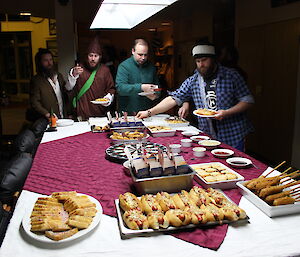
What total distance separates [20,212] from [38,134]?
162 cm

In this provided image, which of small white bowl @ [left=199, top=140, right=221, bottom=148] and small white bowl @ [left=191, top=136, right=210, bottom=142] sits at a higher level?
small white bowl @ [left=199, top=140, right=221, bottom=148]

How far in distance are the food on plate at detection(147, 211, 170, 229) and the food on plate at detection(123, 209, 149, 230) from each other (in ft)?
0.05

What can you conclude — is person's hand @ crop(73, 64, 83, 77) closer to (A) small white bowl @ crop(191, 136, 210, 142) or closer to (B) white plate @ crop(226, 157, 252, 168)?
(A) small white bowl @ crop(191, 136, 210, 142)

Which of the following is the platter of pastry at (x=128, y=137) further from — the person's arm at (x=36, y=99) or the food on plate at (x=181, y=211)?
the person's arm at (x=36, y=99)

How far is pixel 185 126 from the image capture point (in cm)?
289

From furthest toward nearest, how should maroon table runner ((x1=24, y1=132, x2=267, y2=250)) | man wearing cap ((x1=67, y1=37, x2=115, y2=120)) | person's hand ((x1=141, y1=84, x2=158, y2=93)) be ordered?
man wearing cap ((x1=67, y1=37, x2=115, y2=120))
person's hand ((x1=141, y1=84, x2=158, y2=93))
maroon table runner ((x1=24, y1=132, x2=267, y2=250))

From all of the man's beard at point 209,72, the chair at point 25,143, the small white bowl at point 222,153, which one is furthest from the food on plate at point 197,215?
the man's beard at point 209,72

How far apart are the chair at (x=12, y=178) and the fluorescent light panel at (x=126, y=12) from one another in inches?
57.4

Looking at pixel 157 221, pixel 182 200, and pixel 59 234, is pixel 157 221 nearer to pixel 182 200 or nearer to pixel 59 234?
pixel 182 200

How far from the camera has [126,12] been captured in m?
3.37

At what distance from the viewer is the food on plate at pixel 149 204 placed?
117cm

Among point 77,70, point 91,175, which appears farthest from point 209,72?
point 77,70

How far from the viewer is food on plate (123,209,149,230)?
107 centimetres

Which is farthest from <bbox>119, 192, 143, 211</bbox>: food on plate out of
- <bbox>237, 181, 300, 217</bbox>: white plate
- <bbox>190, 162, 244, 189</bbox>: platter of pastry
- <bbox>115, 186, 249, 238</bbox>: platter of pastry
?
<bbox>237, 181, 300, 217</bbox>: white plate
